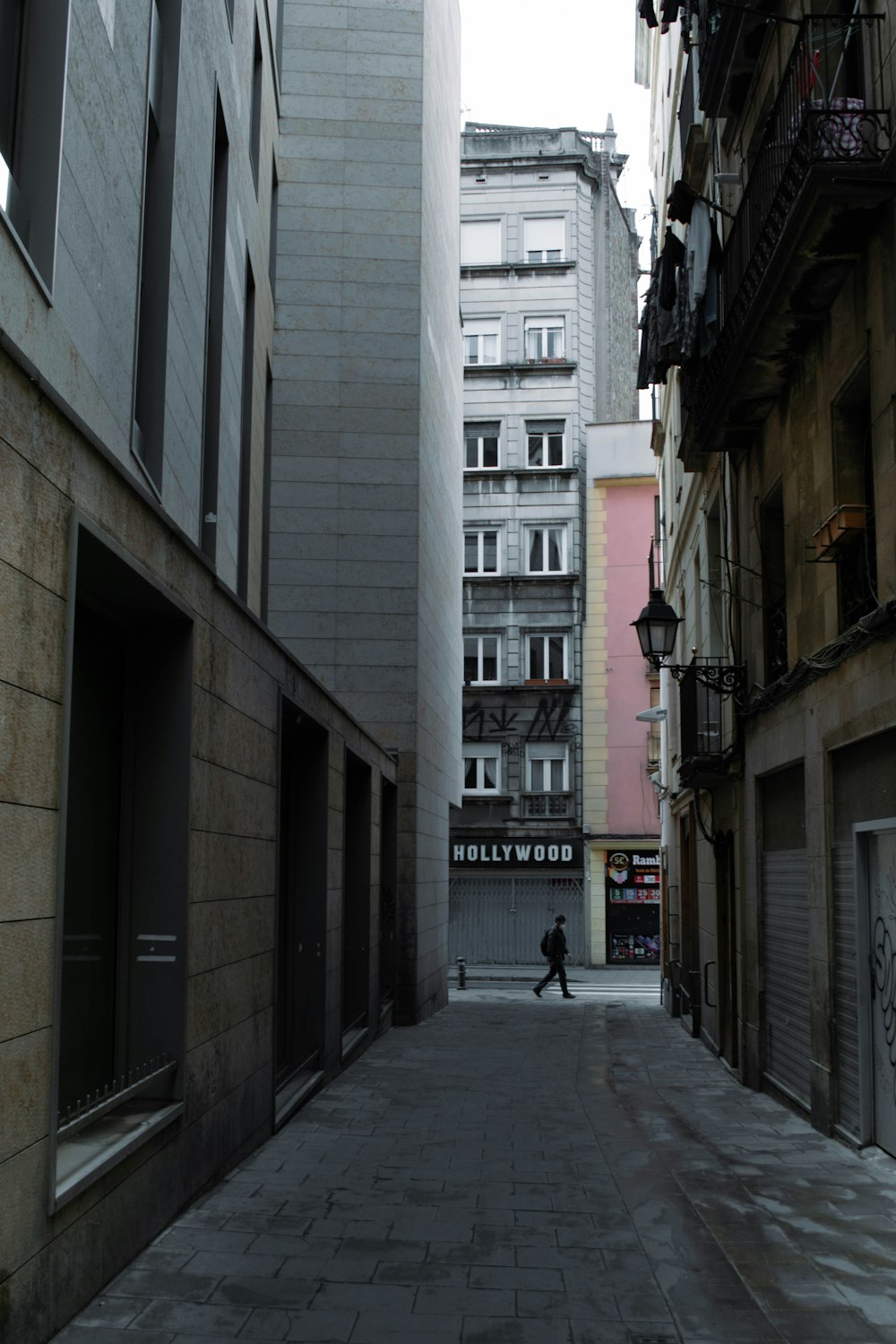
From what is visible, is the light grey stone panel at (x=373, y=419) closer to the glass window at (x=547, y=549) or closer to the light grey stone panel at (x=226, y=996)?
the light grey stone panel at (x=226, y=996)

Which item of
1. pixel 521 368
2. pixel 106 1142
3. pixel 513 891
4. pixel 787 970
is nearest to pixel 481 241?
pixel 521 368

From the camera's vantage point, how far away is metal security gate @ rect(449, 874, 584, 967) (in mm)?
37594

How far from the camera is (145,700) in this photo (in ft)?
25.1

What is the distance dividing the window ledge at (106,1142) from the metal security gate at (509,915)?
1209 inches

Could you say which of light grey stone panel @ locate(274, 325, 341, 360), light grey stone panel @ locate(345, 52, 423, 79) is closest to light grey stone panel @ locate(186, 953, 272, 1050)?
light grey stone panel @ locate(274, 325, 341, 360)

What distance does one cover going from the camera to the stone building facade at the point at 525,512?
37.9 metres

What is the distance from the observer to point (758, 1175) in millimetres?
9117

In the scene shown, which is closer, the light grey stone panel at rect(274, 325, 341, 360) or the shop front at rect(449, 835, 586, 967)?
the light grey stone panel at rect(274, 325, 341, 360)

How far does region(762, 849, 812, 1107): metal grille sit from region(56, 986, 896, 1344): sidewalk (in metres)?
0.46

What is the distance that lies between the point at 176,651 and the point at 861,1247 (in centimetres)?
484

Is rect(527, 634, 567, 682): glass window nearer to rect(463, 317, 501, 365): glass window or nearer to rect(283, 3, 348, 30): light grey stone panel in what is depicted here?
rect(463, 317, 501, 365): glass window

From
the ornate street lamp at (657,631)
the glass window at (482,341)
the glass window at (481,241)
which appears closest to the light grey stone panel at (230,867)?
the ornate street lamp at (657,631)

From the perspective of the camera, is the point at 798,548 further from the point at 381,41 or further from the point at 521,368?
the point at 521,368

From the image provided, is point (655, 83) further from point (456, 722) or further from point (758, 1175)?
point (758, 1175)
